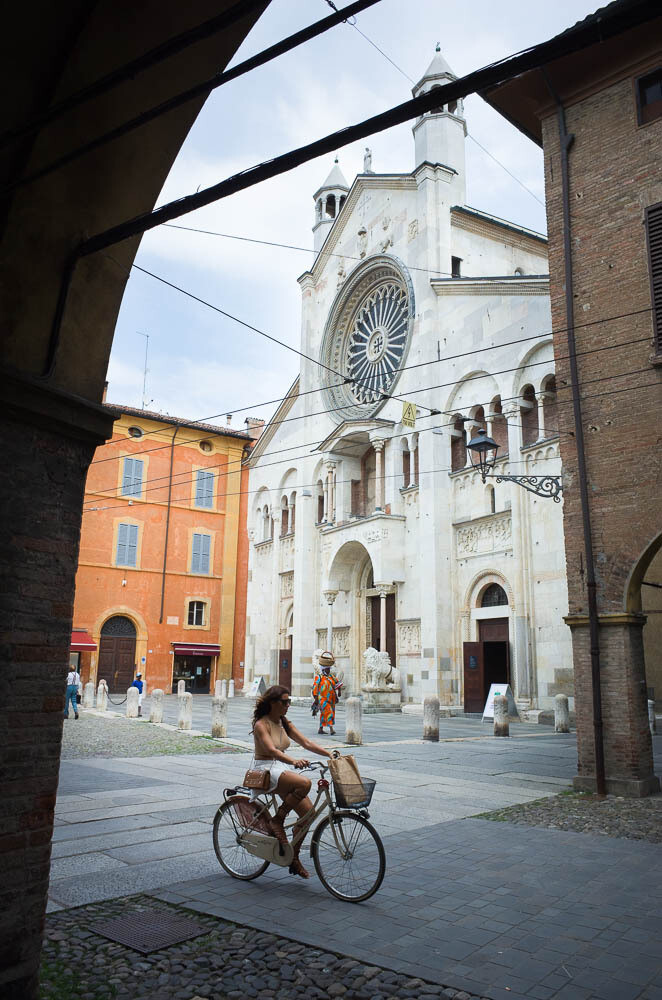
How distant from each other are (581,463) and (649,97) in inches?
211

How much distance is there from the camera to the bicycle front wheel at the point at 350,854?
16.8 feet

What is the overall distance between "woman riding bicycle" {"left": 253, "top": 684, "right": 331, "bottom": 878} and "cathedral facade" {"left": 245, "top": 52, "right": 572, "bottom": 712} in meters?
13.2

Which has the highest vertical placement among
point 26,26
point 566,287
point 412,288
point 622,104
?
point 412,288

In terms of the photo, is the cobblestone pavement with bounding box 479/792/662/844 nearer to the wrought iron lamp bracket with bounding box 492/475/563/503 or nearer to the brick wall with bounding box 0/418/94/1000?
the wrought iron lamp bracket with bounding box 492/475/563/503

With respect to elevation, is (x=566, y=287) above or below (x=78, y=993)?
above

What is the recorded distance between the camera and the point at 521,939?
14.6ft

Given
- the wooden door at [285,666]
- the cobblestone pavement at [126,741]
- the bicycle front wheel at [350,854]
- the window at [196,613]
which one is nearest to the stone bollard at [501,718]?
the cobblestone pavement at [126,741]

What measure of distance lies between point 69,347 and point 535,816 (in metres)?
6.93

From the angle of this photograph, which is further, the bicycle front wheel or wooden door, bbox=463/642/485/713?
wooden door, bbox=463/642/485/713

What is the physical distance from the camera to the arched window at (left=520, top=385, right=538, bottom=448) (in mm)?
21469

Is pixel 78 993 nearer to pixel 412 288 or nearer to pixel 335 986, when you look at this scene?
pixel 335 986

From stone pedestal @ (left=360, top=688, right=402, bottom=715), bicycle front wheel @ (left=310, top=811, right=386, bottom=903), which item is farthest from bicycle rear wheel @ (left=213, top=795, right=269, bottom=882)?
stone pedestal @ (left=360, top=688, right=402, bottom=715)

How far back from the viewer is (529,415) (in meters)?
21.7

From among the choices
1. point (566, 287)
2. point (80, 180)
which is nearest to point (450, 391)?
point (566, 287)
